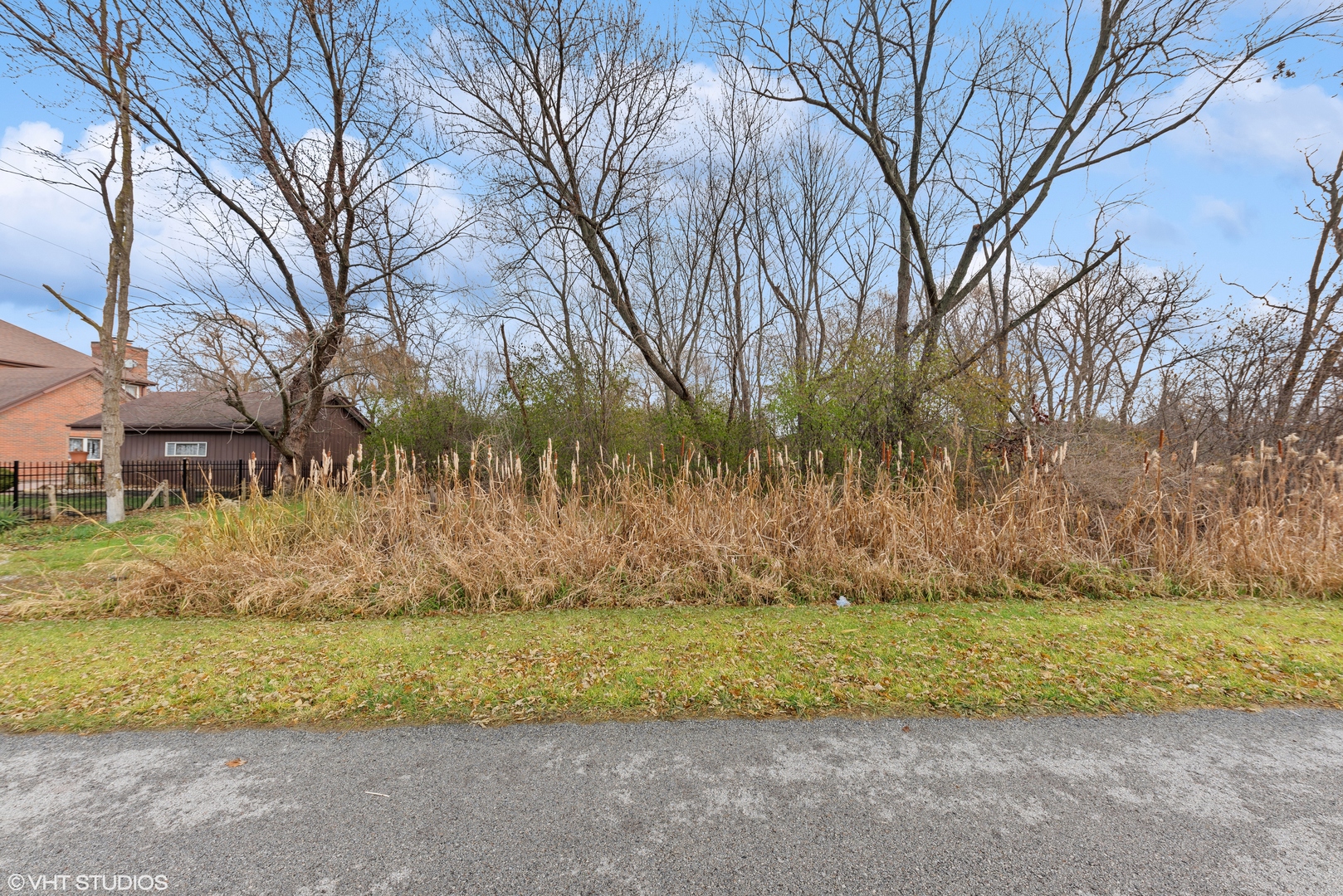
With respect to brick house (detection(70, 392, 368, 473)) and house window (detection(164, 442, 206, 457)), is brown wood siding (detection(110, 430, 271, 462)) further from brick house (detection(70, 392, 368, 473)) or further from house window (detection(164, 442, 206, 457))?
house window (detection(164, 442, 206, 457))

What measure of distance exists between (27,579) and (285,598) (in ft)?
11.2

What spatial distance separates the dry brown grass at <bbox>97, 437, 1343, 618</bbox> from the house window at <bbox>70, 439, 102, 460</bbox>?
100 feet

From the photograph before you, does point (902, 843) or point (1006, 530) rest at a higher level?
point (1006, 530)

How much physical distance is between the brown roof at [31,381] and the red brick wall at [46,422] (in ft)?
1.00

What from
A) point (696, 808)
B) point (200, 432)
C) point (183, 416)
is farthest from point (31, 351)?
point (696, 808)

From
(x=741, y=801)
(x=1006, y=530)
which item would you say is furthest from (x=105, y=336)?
(x=1006, y=530)

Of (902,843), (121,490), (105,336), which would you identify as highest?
(105,336)

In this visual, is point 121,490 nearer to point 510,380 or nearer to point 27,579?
point 27,579

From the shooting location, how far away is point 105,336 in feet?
37.2

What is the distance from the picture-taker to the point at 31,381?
27.9m

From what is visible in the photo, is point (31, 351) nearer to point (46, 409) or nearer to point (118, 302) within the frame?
point (46, 409)

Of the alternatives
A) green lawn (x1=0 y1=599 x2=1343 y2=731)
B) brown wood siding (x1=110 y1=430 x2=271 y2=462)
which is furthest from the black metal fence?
green lawn (x1=0 y1=599 x2=1343 y2=731)

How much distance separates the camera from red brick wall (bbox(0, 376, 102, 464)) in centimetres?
2564

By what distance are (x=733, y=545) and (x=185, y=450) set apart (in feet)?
94.3
